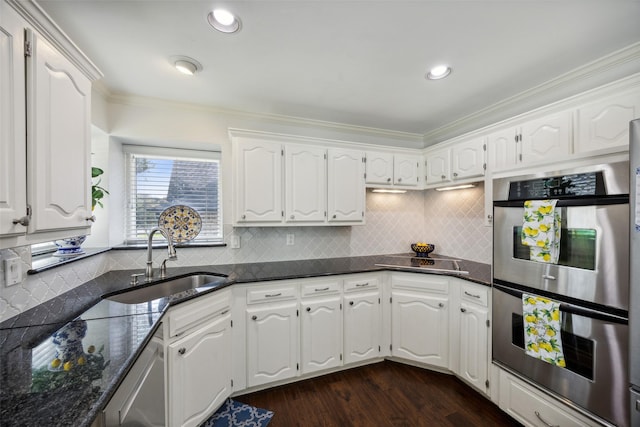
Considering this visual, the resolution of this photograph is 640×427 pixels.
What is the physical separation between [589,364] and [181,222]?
311 cm

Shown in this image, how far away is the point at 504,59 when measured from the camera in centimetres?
168

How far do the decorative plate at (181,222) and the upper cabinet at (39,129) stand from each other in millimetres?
1232

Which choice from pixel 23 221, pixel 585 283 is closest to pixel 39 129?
pixel 23 221

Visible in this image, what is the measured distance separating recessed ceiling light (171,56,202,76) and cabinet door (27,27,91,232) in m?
0.56

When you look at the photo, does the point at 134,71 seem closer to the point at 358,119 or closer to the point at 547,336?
the point at 358,119

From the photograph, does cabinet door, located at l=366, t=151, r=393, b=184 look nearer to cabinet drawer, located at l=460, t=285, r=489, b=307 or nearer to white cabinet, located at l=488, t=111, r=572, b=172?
white cabinet, located at l=488, t=111, r=572, b=172

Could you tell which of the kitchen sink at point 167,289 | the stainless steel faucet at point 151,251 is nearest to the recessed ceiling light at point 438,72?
the kitchen sink at point 167,289

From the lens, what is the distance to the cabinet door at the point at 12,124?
0.85m

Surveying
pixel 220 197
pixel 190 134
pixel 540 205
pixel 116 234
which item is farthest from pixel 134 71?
pixel 540 205

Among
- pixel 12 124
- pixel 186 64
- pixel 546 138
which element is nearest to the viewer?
pixel 12 124

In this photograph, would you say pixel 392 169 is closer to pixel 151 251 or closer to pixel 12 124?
pixel 151 251

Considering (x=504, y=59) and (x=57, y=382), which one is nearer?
(x=57, y=382)

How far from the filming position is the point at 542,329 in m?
1.49

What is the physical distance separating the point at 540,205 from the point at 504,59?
100 cm
